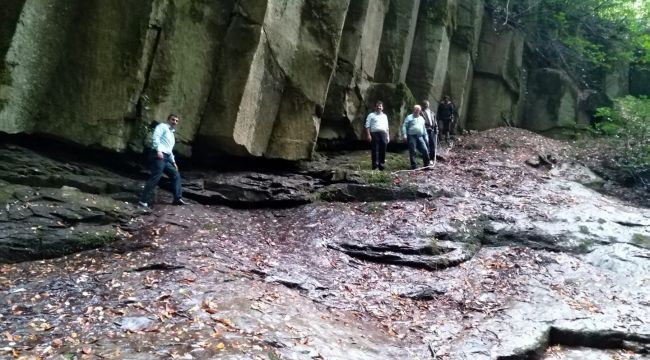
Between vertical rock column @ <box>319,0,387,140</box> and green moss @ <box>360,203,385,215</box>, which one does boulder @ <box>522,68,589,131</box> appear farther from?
green moss @ <box>360,203,385,215</box>

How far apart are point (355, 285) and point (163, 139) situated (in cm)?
510

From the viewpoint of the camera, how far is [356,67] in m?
15.5

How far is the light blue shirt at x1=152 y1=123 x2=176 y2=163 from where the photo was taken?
10500mm

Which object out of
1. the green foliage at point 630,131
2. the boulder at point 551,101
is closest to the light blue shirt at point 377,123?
the green foliage at point 630,131

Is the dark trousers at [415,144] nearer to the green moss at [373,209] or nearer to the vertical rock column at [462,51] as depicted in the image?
the green moss at [373,209]

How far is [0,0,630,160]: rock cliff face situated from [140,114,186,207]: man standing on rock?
932 millimetres

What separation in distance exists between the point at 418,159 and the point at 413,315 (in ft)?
28.1

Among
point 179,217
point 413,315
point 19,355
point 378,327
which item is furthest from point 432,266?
point 19,355

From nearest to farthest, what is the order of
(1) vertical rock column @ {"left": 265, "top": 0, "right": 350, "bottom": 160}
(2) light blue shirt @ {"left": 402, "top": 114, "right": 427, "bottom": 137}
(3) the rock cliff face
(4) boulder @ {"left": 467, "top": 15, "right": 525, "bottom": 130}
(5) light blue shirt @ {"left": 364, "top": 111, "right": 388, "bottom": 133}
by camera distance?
1. (3) the rock cliff face
2. (1) vertical rock column @ {"left": 265, "top": 0, "right": 350, "bottom": 160}
3. (5) light blue shirt @ {"left": 364, "top": 111, "right": 388, "bottom": 133}
4. (2) light blue shirt @ {"left": 402, "top": 114, "right": 427, "bottom": 137}
5. (4) boulder @ {"left": 467, "top": 15, "right": 525, "bottom": 130}

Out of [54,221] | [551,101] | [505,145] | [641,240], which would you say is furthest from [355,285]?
[551,101]

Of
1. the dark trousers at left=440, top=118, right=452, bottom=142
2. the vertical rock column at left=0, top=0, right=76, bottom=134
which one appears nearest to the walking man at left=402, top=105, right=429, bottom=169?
the dark trousers at left=440, top=118, right=452, bottom=142

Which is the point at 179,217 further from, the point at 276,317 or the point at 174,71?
the point at 276,317

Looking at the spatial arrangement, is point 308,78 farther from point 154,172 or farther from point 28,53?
point 28,53

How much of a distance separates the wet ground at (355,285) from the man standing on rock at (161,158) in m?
0.50
